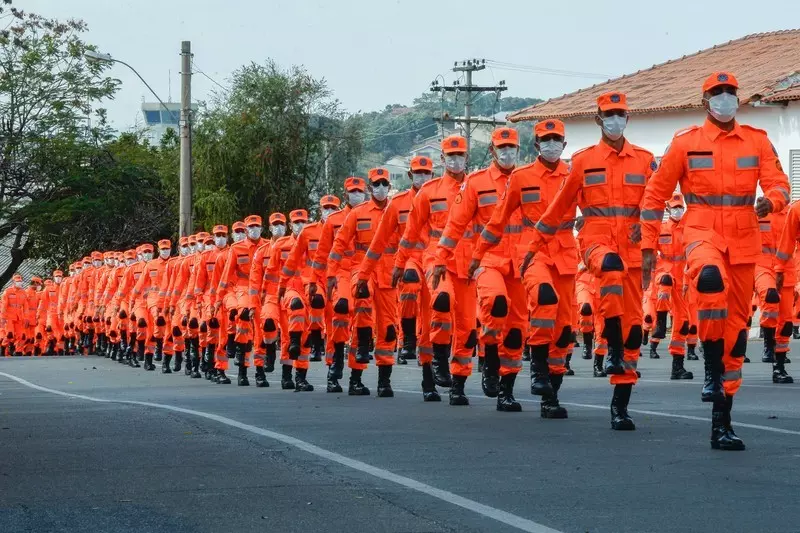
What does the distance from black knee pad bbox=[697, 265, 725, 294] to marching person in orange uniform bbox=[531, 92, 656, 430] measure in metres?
1.29

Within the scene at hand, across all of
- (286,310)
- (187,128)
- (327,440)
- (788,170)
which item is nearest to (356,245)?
A: (286,310)

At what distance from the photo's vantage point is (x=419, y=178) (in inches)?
615

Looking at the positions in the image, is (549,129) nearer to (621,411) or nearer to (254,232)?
(621,411)

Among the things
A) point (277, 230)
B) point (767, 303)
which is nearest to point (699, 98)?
point (277, 230)

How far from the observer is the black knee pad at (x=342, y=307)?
16.2 metres

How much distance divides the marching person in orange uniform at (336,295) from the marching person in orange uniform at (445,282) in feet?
5.08

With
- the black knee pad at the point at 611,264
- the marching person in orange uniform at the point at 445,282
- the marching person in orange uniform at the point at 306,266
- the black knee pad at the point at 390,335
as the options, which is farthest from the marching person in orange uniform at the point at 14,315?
the black knee pad at the point at 611,264

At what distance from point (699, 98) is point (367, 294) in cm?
3060

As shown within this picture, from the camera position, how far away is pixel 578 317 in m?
24.2

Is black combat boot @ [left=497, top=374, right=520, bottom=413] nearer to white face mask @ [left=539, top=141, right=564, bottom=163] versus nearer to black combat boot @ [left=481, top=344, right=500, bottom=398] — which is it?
black combat boot @ [left=481, top=344, right=500, bottom=398]

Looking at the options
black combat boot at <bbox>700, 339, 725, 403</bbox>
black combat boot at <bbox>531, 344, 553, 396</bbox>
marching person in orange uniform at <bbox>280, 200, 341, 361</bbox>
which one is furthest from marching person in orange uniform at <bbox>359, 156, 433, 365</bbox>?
black combat boot at <bbox>700, 339, 725, 403</bbox>

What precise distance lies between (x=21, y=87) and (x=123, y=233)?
631 cm

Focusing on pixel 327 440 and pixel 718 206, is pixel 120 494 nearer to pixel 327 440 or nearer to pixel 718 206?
pixel 327 440

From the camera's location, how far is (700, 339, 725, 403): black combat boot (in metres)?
9.59
